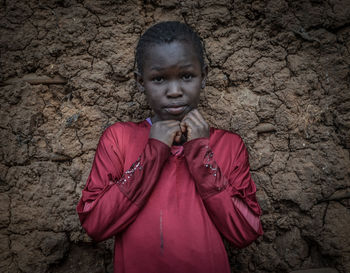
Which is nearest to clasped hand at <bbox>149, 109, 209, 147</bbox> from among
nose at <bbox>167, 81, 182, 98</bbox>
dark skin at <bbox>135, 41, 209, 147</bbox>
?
dark skin at <bbox>135, 41, 209, 147</bbox>

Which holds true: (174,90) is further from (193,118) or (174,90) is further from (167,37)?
(167,37)

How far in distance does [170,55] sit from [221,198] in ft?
2.32

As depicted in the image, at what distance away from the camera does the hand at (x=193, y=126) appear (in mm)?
1358

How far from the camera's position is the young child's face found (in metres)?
1.38

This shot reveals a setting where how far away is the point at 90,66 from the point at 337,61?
5.38ft

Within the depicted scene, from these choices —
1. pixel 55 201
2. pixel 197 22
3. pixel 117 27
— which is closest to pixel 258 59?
pixel 197 22

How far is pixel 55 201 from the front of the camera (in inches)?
73.2

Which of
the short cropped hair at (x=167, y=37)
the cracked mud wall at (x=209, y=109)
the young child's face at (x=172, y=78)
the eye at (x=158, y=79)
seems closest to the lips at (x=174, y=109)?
the young child's face at (x=172, y=78)

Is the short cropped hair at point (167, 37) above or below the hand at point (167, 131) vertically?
above

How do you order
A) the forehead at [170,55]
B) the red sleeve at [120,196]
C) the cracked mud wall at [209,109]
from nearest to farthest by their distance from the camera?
the red sleeve at [120,196] → the forehead at [170,55] → the cracked mud wall at [209,109]

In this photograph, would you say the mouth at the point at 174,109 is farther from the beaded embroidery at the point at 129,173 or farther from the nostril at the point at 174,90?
the beaded embroidery at the point at 129,173

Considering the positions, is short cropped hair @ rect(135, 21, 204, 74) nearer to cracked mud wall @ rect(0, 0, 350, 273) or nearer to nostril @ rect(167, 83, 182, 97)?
nostril @ rect(167, 83, 182, 97)

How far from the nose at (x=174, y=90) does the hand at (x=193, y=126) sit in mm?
114

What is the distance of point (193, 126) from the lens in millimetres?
1363
